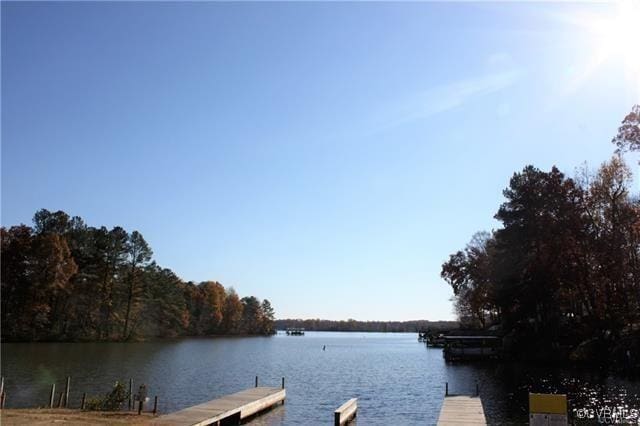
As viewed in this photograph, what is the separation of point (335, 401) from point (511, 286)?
38.2 meters

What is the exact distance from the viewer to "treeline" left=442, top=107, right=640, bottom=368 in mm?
55031

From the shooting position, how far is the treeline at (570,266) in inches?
2167

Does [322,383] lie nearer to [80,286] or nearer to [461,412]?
[461,412]

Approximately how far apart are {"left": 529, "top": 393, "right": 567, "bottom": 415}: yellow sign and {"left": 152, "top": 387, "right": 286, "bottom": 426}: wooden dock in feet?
49.3

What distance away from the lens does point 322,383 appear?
48.5 metres

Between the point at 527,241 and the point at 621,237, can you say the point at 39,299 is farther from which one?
the point at 621,237

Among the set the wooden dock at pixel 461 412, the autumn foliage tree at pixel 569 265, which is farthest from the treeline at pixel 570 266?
the wooden dock at pixel 461 412

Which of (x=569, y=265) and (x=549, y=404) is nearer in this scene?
(x=549, y=404)

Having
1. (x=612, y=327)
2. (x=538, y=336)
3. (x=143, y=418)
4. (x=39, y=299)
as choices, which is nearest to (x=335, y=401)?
(x=143, y=418)

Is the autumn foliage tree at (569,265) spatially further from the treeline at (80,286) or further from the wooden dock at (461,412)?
the treeline at (80,286)

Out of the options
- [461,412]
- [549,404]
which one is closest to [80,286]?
[461,412]

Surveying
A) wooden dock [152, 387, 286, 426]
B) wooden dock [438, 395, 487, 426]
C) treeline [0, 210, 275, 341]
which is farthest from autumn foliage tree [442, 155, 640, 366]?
treeline [0, 210, 275, 341]

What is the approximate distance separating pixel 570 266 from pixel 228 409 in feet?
142

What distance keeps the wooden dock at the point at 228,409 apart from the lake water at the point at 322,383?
87 cm
